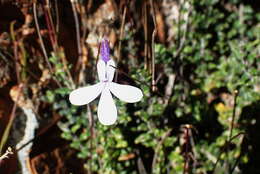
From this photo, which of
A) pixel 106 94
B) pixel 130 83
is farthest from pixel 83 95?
pixel 130 83

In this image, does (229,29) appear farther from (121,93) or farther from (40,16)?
(121,93)

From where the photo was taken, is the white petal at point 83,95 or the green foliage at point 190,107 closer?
the white petal at point 83,95

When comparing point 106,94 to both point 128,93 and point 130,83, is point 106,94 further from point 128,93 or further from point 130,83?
point 130,83

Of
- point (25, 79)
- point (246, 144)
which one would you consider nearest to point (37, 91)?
point (25, 79)

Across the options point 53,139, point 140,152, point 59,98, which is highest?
point 59,98

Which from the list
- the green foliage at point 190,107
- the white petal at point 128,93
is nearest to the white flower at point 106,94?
the white petal at point 128,93

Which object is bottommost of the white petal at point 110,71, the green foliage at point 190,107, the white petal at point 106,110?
the green foliage at point 190,107

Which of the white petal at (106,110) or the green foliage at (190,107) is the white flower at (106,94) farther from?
the green foliage at (190,107)

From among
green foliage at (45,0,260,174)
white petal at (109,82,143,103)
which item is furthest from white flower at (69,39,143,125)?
green foliage at (45,0,260,174)
